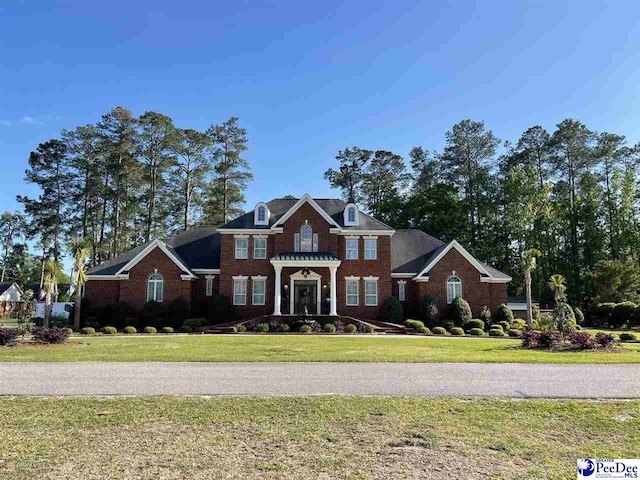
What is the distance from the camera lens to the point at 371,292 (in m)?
33.5

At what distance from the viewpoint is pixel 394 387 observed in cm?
894

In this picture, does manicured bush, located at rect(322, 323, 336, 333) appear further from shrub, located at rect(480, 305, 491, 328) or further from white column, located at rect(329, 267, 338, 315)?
shrub, located at rect(480, 305, 491, 328)

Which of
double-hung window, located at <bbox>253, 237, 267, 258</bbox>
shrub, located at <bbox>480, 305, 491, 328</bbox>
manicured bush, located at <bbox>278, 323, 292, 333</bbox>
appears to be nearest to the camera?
manicured bush, located at <bbox>278, 323, 292, 333</bbox>

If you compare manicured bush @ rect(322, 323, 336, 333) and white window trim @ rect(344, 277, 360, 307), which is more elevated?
white window trim @ rect(344, 277, 360, 307)

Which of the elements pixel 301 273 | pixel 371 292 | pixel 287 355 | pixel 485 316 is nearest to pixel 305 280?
pixel 301 273

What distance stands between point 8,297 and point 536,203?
66902 millimetres

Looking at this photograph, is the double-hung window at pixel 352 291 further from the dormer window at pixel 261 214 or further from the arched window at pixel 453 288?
the dormer window at pixel 261 214

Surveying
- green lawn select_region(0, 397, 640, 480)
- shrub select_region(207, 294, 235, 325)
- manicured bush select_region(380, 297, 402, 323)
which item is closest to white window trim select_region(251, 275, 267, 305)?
shrub select_region(207, 294, 235, 325)

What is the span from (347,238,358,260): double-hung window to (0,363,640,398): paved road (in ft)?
70.7

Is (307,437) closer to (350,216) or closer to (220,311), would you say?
(220,311)

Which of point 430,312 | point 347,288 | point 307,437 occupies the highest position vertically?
point 347,288

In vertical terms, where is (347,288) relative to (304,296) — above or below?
above

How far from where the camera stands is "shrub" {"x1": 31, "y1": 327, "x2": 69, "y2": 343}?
1741 centimetres

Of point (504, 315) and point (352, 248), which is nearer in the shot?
point (504, 315)
